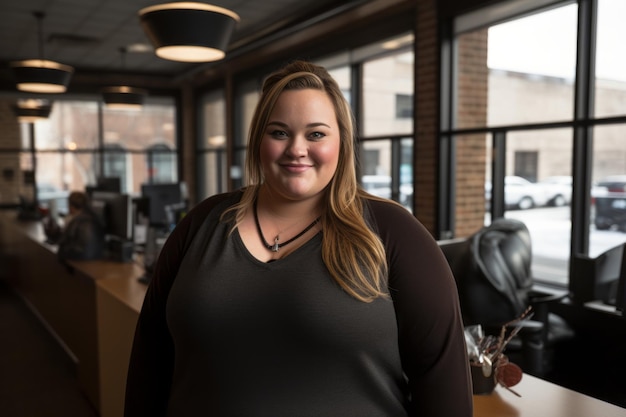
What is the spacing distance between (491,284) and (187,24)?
2.03 m

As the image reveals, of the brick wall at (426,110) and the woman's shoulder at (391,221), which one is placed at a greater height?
the brick wall at (426,110)

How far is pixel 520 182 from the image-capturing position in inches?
188

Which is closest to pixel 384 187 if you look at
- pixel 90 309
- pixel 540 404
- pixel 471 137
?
pixel 471 137

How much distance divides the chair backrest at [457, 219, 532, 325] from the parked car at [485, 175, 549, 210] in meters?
1.78

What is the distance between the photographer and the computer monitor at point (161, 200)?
4.72 m

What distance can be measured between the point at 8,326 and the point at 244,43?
452cm

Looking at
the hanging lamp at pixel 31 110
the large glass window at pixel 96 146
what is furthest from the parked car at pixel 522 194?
the large glass window at pixel 96 146

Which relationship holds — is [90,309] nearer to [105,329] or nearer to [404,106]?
[105,329]

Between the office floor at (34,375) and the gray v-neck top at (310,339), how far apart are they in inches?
106

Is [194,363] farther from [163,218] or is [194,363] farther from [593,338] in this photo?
[163,218]

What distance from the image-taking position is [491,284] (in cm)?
278

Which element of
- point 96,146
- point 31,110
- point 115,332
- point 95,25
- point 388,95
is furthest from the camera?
point 96,146

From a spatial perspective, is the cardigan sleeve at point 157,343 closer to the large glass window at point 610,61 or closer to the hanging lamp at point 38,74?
the large glass window at point 610,61

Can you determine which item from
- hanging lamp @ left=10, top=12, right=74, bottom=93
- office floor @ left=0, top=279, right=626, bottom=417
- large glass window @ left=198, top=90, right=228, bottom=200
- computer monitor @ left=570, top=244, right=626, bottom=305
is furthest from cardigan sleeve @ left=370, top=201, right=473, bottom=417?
large glass window @ left=198, top=90, right=228, bottom=200
